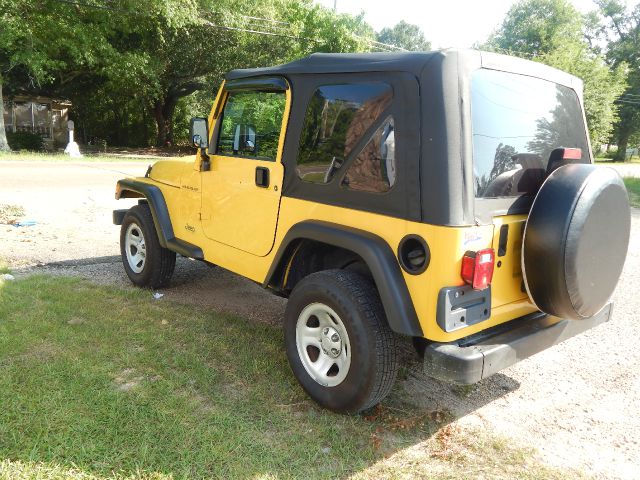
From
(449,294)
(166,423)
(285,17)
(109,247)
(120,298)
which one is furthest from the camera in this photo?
(285,17)

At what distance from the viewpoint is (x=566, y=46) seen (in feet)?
118

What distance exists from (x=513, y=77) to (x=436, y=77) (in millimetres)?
667

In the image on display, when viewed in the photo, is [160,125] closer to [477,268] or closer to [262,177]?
[262,177]

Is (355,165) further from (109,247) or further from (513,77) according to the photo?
(109,247)

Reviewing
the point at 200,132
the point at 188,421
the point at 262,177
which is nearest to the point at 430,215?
the point at 262,177

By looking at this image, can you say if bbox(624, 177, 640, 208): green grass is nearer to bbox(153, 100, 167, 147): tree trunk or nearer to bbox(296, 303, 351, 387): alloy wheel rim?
bbox(296, 303, 351, 387): alloy wheel rim

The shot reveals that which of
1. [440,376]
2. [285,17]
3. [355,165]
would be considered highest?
[285,17]

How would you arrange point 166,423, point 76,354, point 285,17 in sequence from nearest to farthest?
point 166,423 < point 76,354 < point 285,17

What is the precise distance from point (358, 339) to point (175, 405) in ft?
3.93

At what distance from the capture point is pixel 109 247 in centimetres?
676

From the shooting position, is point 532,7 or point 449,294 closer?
point 449,294

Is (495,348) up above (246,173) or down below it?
below

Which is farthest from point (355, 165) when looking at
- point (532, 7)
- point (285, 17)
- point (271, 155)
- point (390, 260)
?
point (532, 7)

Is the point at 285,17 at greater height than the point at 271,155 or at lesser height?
greater
